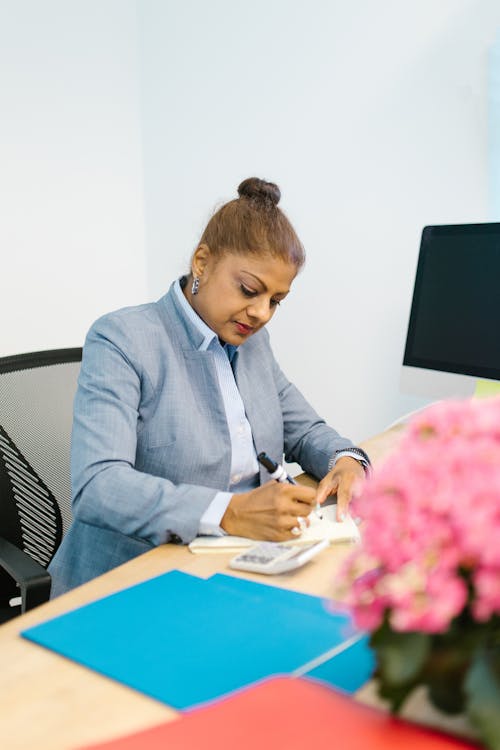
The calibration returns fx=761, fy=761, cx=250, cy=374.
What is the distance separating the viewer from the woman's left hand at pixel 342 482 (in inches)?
50.4

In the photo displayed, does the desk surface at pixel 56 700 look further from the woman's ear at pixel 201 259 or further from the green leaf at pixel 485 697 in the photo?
the woman's ear at pixel 201 259

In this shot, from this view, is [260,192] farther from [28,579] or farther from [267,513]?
[28,579]

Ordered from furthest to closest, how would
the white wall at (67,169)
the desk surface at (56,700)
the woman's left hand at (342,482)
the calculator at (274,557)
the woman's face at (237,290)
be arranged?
the white wall at (67,169)
the woman's face at (237,290)
the woman's left hand at (342,482)
the calculator at (274,557)
the desk surface at (56,700)

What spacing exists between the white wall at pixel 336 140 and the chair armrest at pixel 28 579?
121 cm

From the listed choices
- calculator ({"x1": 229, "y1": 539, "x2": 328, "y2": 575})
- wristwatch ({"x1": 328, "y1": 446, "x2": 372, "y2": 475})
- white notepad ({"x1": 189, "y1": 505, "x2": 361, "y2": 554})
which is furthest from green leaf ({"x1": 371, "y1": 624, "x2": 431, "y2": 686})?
wristwatch ({"x1": 328, "y1": 446, "x2": 372, "y2": 475})

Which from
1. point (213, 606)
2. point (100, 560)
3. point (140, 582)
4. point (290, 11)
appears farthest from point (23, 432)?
point (290, 11)

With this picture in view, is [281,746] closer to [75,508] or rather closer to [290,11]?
[75,508]

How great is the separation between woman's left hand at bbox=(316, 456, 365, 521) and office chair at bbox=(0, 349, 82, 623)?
551 mm

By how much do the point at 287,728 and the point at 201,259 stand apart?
1061 millimetres

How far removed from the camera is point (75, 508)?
1235 mm

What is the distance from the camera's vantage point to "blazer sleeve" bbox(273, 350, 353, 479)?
5.29ft

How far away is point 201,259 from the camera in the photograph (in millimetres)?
1507

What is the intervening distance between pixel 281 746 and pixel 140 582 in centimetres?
46

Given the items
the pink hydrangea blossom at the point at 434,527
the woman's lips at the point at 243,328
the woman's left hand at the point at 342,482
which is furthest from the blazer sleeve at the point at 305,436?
the pink hydrangea blossom at the point at 434,527
